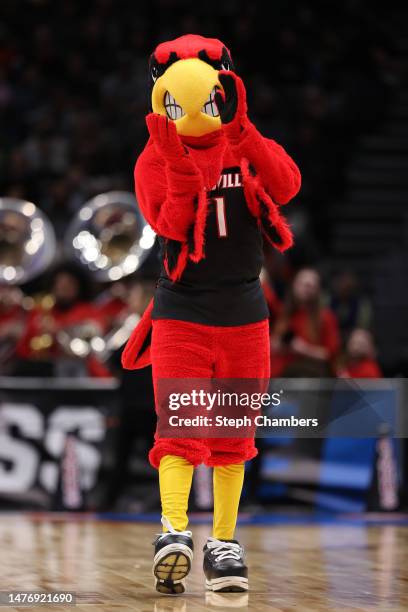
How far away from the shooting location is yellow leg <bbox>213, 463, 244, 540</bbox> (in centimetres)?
430

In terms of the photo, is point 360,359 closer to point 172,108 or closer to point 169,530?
point 169,530

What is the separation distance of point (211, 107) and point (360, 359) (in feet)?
12.7

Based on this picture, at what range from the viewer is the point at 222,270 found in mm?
4207

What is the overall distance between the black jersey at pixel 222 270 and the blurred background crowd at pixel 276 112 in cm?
587

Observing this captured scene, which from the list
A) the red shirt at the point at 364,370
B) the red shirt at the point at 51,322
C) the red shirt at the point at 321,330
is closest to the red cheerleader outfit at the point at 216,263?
the red shirt at the point at 364,370

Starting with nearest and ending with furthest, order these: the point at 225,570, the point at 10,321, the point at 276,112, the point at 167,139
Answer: the point at 167,139, the point at 225,570, the point at 10,321, the point at 276,112

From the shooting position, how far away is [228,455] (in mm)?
4277

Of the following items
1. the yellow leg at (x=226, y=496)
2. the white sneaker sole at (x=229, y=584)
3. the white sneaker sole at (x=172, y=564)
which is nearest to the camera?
the white sneaker sole at (x=172, y=564)

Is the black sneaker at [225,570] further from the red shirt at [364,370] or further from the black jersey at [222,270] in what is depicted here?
the red shirt at [364,370]

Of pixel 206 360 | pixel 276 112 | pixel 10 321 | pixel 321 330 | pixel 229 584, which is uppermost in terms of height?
pixel 276 112

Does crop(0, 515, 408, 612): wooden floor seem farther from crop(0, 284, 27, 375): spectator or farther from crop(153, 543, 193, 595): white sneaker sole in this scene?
crop(0, 284, 27, 375): spectator

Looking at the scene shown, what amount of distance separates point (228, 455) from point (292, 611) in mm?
683

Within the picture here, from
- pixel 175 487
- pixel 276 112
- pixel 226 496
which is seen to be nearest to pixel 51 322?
Answer: pixel 276 112

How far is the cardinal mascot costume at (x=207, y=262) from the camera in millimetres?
4043
